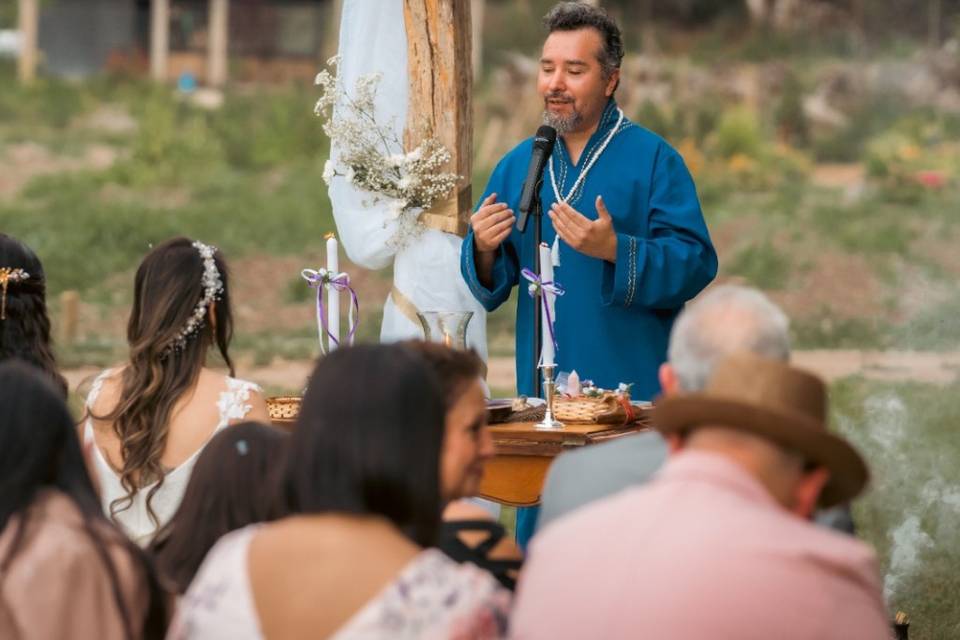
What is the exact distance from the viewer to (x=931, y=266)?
53.8 ft

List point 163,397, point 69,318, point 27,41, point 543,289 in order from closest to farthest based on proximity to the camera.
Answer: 1. point 163,397
2. point 543,289
3. point 69,318
4. point 27,41

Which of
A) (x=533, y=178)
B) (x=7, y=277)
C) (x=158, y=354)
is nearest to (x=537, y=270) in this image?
(x=533, y=178)

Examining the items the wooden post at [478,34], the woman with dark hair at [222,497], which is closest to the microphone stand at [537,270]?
the woman with dark hair at [222,497]

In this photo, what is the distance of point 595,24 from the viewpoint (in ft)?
18.1

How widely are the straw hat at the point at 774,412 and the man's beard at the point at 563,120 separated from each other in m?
2.69

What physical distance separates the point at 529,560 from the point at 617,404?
2146 millimetres

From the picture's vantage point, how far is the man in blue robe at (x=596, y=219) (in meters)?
5.44

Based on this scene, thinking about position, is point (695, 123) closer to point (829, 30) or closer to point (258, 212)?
point (829, 30)

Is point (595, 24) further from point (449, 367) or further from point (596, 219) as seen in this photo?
point (449, 367)

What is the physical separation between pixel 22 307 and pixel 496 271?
59.2 inches

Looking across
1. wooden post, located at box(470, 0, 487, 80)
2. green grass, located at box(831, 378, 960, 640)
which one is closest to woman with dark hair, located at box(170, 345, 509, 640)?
green grass, located at box(831, 378, 960, 640)

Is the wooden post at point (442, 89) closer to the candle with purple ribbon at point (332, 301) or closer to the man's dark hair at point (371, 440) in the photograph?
the candle with purple ribbon at point (332, 301)

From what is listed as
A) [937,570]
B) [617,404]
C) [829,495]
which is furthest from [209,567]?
[937,570]

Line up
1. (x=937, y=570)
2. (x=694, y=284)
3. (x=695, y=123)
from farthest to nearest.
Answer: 1. (x=695, y=123)
2. (x=937, y=570)
3. (x=694, y=284)
